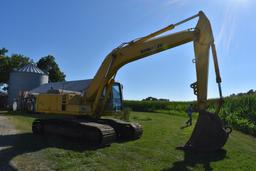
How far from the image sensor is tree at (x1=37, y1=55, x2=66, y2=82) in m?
67.8

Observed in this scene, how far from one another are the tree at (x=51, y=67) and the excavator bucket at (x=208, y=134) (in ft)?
197

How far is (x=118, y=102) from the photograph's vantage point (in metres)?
14.3

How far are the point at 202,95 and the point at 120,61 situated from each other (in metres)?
3.89

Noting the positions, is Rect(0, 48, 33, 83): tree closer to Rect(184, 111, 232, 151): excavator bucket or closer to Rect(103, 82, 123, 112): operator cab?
Rect(103, 82, 123, 112): operator cab

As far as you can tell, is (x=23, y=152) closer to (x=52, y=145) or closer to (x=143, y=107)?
(x=52, y=145)

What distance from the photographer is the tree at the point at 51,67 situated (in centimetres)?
6784

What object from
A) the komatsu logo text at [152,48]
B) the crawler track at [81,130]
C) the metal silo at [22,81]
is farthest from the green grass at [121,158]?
the metal silo at [22,81]

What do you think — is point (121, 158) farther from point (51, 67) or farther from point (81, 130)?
point (51, 67)

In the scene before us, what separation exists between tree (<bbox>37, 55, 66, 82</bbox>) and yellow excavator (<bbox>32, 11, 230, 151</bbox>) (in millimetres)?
55098

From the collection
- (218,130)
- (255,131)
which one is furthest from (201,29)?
(255,131)

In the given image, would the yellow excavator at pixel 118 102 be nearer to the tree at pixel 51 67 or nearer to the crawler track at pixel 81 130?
the crawler track at pixel 81 130

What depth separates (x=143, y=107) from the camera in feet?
158

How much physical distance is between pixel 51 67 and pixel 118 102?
57312mm

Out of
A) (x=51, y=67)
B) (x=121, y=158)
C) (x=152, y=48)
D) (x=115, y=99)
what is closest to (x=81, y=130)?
(x=115, y=99)
